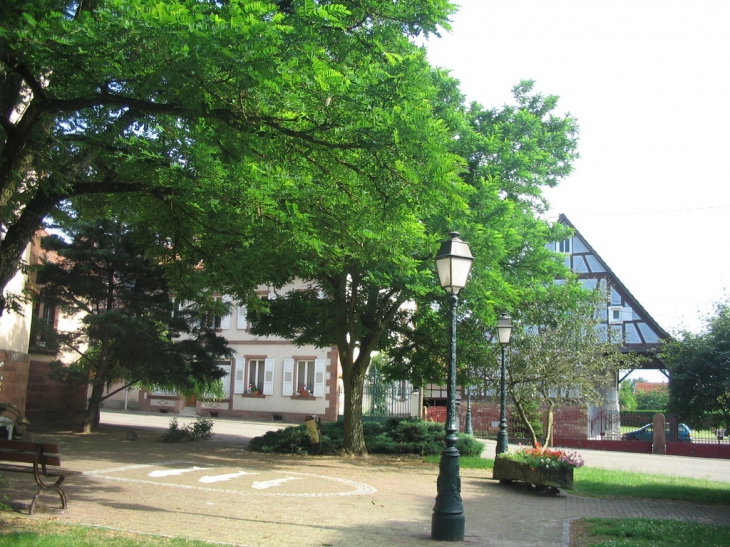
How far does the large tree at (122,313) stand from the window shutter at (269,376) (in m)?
14.9

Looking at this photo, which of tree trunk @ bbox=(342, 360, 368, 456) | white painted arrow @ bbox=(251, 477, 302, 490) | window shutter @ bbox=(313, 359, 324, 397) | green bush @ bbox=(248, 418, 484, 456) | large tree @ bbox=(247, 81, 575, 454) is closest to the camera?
large tree @ bbox=(247, 81, 575, 454)

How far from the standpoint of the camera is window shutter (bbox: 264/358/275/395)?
38219 millimetres

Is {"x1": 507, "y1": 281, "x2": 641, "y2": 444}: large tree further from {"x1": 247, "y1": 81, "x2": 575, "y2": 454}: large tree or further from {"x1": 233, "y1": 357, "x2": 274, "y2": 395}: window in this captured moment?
{"x1": 233, "y1": 357, "x2": 274, "y2": 395}: window

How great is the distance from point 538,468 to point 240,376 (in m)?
28.0

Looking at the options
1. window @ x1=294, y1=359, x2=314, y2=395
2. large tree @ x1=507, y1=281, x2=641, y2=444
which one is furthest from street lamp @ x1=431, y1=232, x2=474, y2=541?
window @ x1=294, y1=359, x2=314, y2=395

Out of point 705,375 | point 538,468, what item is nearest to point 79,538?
point 538,468

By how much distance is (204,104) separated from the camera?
7039mm

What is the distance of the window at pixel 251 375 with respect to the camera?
127 feet

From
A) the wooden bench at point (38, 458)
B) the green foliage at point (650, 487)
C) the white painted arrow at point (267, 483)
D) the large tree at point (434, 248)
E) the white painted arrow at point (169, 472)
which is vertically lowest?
the green foliage at point (650, 487)

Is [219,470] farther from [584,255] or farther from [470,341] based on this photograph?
[584,255]

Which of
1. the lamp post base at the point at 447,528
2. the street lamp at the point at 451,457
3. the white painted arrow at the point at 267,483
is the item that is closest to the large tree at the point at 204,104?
the street lamp at the point at 451,457

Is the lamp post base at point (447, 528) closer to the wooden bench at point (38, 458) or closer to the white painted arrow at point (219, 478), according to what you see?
the wooden bench at point (38, 458)

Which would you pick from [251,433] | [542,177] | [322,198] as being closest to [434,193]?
[322,198]

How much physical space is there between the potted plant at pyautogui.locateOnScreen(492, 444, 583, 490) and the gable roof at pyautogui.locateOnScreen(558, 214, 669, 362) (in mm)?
21903
